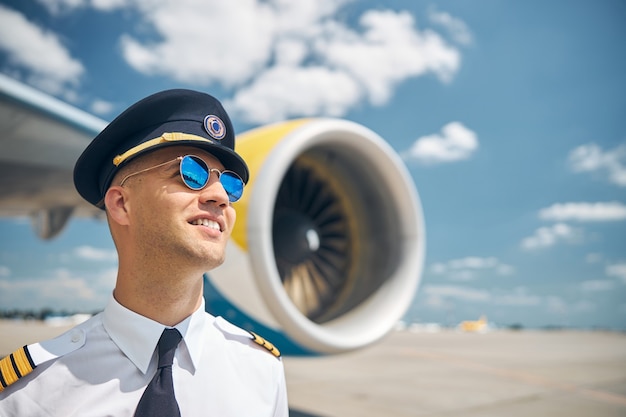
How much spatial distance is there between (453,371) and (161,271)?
23.0 ft

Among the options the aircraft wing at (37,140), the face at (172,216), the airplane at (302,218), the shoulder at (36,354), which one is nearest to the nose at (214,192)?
the face at (172,216)

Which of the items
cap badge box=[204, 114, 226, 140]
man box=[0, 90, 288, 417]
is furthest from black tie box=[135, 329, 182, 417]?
cap badge box=[204, 114, 226, 140]

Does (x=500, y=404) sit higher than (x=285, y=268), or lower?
lower

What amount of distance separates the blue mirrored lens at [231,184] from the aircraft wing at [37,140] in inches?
102

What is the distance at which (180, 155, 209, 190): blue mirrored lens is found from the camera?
1008 millimetres

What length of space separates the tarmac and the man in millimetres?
2236

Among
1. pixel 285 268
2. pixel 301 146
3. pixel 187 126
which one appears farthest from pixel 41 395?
pixel 285 268

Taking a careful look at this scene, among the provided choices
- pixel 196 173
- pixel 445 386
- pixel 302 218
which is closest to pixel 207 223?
pixel 196 173

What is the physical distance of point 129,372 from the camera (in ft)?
3.32

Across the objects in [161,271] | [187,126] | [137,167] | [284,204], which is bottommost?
[161,271]

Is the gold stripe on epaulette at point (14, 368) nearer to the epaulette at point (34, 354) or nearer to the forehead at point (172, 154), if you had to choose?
the epaulette at point (34, 354)

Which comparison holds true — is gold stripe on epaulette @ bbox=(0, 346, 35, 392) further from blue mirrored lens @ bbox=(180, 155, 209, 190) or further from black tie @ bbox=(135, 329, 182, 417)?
blue mirrored lens @ bbox=(180, 155, 209, 190)

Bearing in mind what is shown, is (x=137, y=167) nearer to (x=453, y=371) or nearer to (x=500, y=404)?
(x=500, y=404)

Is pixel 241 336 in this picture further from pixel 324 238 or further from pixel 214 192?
pixel 324 238
